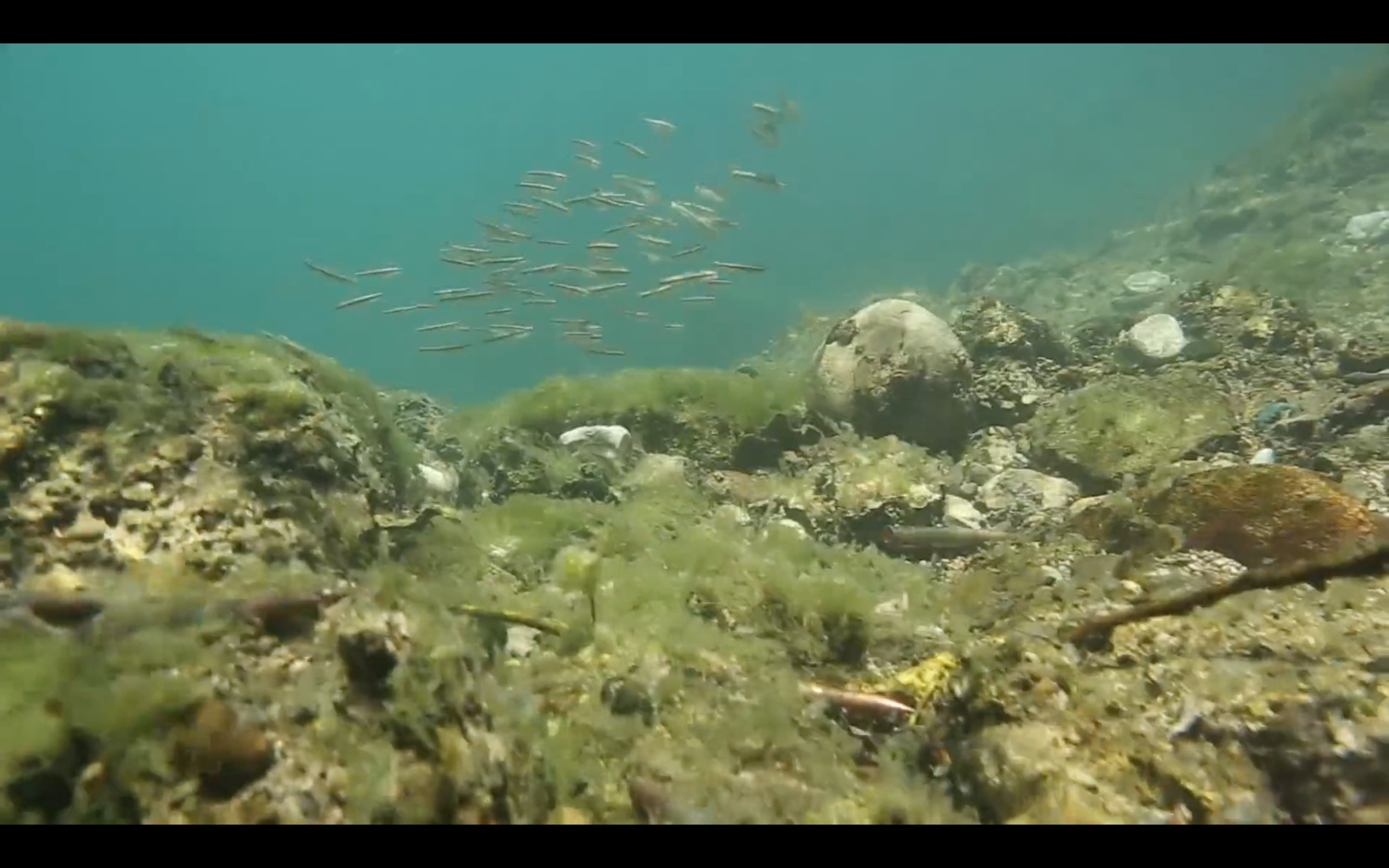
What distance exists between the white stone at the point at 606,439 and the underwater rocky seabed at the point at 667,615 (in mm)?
464

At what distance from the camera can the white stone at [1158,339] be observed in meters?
9.37

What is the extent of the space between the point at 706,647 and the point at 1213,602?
254 cm

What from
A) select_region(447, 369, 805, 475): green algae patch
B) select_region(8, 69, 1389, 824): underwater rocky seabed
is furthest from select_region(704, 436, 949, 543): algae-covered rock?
select_region(447, 369, 805, 475): green algae patch

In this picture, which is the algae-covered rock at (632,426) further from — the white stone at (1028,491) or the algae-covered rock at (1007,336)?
the algae-covered rock at (1007,336)

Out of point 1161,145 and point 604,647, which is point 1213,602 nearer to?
point 604,647

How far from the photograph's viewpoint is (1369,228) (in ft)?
48.4

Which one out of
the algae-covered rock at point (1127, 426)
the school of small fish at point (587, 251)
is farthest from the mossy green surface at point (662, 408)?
the algae-covered rock at point (1127, 426)

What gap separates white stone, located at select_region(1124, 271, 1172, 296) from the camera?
51.8 feet

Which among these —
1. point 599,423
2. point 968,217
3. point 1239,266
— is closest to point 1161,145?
point 968,217

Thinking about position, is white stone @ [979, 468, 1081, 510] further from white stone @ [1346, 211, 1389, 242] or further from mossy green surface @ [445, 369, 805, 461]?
white stone @ [1346, 211, 1389, 242]

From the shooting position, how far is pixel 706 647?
157 inches

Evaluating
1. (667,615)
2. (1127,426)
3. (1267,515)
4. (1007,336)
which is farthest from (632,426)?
(1267,515)
